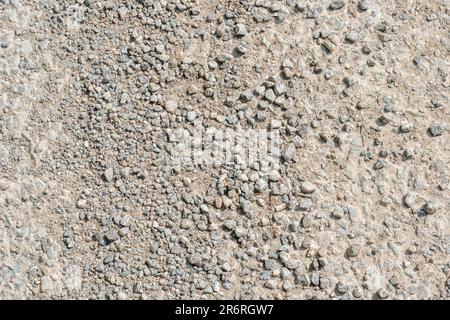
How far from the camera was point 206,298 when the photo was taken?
4840 mm

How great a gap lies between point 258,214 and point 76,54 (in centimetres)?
228

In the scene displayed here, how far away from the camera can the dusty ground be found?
487cm

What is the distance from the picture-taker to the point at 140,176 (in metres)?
5.14

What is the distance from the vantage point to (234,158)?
511 centimetres

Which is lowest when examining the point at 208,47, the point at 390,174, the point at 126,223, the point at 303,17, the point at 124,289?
the point at 124,289

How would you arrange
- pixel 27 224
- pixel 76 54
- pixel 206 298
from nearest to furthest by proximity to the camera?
pixel 206 298 → pixel 27 224 → pixel 76 54

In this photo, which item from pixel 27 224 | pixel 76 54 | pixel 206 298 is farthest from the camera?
pixel 76 54

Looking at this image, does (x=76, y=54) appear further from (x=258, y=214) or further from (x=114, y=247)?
(x=258, y=214)

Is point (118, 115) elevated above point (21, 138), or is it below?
above

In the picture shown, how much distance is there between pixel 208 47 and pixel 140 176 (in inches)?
52.4

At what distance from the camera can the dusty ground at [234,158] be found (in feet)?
16.0

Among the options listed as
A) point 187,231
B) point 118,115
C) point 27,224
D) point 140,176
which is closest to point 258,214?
point 187,231

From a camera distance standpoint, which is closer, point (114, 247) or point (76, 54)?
point (114, 247)

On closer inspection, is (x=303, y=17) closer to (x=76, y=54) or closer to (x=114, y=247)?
(x=76, y=54)
